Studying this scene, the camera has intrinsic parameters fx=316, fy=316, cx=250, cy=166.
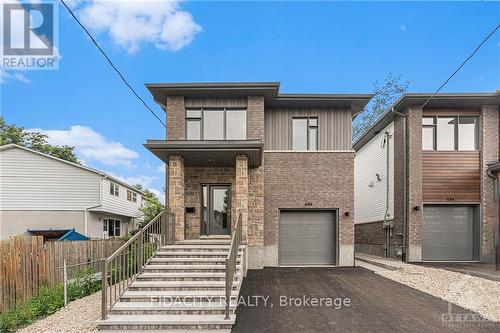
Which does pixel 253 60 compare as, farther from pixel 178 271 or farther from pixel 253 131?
pixel 178 271

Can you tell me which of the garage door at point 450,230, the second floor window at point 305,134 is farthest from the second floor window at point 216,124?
the garage door at point 450,230

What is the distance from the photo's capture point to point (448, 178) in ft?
39.7

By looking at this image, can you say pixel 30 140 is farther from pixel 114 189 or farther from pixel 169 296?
pixel 169 296

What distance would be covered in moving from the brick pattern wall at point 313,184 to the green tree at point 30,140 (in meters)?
25.6

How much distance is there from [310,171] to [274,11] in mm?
6627

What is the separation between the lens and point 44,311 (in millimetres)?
6758

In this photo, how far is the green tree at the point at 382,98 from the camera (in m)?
28.8

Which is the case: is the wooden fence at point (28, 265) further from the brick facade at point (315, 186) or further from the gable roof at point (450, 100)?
the gable roof at point (450, 100)

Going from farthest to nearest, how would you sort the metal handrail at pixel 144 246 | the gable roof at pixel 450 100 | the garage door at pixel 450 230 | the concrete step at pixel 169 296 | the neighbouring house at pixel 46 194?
the neighbouring house at pixel 46 194
the garage door at pixel 450 230
the gable roof at pixel 450 100
the metal handrail at pixel 144 246
the concrete step at pixel 169 296

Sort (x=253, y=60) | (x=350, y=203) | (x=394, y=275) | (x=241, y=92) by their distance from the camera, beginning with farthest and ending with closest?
(x=253, y=60)
(x=350, y=203)
(x=241, y=92)
(x=394, y=275)

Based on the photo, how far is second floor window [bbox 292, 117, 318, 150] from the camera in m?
11.5

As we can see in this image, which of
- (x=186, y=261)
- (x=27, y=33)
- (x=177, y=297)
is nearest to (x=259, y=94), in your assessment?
(x=186, y=261)

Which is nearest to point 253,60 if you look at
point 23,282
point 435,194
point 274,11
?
point 274,11

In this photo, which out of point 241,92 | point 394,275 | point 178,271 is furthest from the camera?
point 241,92
